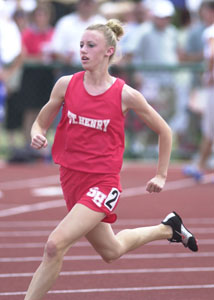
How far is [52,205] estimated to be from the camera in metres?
11.1

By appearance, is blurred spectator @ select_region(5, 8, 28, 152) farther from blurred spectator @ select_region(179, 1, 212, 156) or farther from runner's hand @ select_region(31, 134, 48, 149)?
runner's hand @ select_region(31, 134, 48, 149)

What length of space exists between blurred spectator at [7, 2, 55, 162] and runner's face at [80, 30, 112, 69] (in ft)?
31.2

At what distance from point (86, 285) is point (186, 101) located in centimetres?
967

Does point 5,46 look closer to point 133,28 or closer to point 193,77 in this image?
point 133,28

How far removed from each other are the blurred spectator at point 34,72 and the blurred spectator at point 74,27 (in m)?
0.28

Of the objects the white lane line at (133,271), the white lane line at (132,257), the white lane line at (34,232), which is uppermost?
the white lane line at (133,271)

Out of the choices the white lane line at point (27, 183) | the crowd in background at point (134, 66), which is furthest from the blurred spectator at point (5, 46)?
the white lane line at point (27, 183)

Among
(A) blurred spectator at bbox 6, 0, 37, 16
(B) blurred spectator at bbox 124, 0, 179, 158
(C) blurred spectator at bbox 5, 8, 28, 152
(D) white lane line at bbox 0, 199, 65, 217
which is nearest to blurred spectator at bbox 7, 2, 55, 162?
(C) blurred spectator at bbox 5, 8, 28, 152

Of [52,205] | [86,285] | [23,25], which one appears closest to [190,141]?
[23,25]

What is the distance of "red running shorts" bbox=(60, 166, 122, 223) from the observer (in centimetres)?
568

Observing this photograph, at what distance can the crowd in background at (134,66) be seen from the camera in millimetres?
15414

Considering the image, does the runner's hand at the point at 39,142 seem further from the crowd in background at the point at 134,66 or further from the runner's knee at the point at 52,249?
the crowd in background at the point at 134,66

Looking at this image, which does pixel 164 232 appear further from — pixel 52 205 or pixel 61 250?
pixel 52 205

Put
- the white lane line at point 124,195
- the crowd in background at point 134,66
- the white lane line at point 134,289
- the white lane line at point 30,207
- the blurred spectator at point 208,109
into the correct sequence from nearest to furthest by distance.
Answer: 1. the white lane line at point 134,289
2. the white lane line at point 30,207
3. the white lane line at point 124,195
4. the blurred spectator at point 208,109
5. the crowd in background at point 134,66
